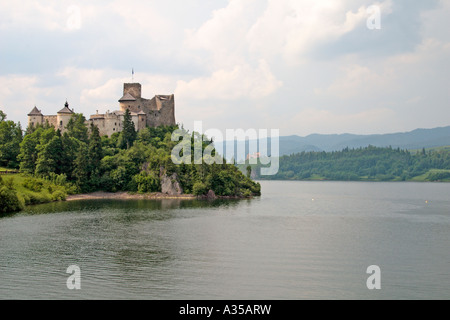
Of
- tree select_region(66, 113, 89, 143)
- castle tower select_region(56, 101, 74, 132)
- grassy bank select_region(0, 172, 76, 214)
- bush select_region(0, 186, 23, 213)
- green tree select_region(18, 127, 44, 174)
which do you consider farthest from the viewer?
castle tower select_region(56, 101, 74, 132)

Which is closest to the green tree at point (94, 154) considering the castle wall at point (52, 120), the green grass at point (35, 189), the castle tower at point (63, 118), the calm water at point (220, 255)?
the green grass at point (35, 189)

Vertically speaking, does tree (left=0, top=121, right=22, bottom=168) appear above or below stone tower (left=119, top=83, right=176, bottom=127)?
below

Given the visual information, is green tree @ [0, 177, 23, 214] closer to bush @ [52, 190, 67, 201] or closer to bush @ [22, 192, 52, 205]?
bush @ [22, 192, 52, 205]

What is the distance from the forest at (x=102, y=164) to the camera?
86.3 metres

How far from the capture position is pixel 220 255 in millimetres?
35250

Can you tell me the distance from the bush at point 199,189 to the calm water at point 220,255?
91.0 ft

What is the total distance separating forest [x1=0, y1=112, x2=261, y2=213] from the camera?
283 ft

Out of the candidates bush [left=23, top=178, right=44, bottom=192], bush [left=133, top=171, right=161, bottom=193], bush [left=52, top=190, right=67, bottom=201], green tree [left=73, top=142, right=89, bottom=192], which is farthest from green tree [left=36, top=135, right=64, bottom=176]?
bush [left=133, top=171, right=161, bottom=193]

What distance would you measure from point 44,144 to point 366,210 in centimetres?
6127

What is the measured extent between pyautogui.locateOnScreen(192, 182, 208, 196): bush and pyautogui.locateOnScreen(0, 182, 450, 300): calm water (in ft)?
91.0

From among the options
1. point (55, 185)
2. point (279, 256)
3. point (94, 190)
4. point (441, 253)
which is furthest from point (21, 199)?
point (441, 253)

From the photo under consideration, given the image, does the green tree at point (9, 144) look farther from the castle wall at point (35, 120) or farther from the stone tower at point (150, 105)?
the stone tower at point (150, 105)

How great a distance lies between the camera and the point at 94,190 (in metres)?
90.2

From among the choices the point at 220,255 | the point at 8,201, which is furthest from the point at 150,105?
the point at 220,255
